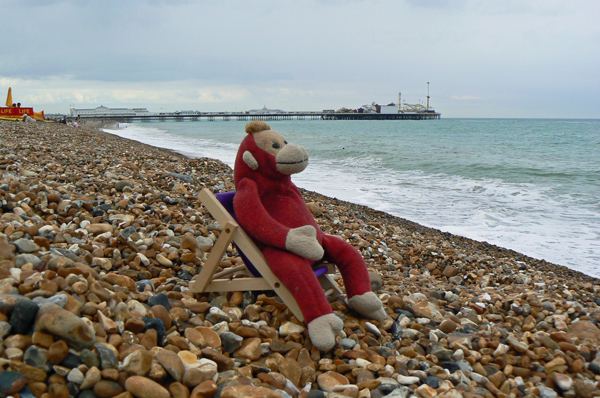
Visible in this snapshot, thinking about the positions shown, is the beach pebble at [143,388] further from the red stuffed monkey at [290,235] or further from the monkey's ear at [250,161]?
the monkey's ear at [250,161]

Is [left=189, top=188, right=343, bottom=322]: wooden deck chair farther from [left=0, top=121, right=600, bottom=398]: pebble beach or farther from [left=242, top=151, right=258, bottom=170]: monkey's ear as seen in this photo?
[left=242, top=151, right=258, bottom=170]: monkey's ear

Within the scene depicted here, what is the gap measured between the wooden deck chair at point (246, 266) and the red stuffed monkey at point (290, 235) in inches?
2.6

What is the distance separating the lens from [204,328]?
8.36 ft

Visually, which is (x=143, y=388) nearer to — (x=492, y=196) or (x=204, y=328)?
(x=204, y=328)

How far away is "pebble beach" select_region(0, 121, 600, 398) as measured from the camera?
1.95 meters

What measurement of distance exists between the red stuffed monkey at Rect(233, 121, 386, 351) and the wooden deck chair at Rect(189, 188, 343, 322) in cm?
7

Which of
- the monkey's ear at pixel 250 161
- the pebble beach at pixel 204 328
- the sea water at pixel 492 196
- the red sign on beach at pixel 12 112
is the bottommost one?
the sea water at pixel 492 196

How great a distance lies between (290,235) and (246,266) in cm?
56

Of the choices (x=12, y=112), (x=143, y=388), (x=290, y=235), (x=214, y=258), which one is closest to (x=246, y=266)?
(x=214, y=258)

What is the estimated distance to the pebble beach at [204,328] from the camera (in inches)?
76.9

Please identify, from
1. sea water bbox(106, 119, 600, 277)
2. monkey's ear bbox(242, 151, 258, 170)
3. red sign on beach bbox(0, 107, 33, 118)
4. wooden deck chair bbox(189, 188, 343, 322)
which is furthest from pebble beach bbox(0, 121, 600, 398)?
red sign on beach bbox(0, 107, 33, 118)

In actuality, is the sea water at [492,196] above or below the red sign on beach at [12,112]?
below

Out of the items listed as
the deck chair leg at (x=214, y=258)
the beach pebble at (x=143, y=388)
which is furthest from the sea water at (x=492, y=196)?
the beach pebble at (x=143, y=388)

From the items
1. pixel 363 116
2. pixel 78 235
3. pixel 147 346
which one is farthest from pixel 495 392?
pixel 363 116
